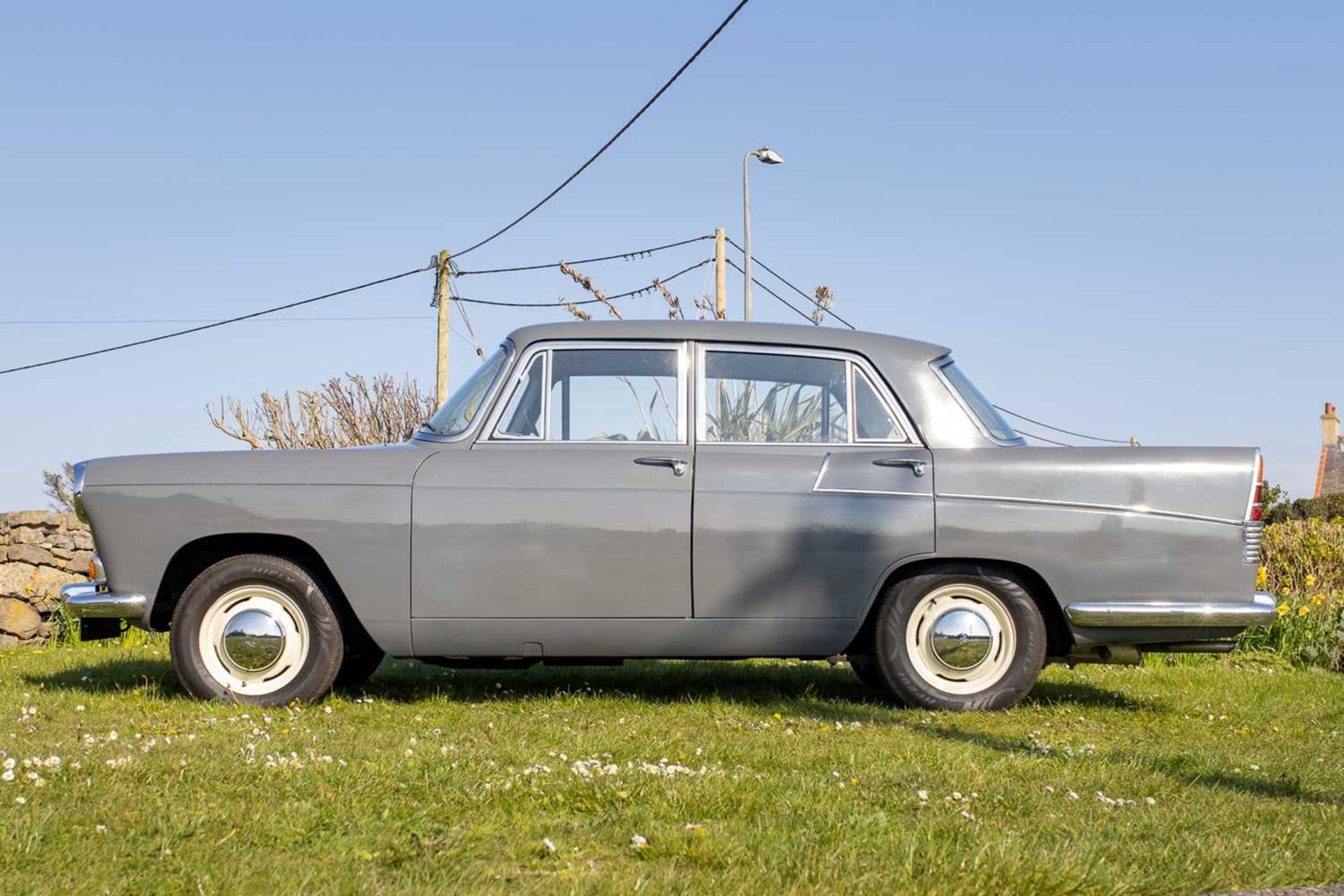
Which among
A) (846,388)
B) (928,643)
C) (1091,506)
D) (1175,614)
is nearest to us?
(1175,614)

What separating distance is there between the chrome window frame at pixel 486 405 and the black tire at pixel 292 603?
89cm

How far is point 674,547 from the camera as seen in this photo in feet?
21.2

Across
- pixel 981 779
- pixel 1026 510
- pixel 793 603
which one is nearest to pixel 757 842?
pixel 981 779

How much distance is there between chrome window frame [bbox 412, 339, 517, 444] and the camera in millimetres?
6672

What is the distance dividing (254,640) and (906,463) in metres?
3.19

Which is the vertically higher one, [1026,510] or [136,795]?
[1026,510]

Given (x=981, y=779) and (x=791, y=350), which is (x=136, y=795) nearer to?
(x=981, y=779)

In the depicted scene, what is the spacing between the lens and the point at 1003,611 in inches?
261

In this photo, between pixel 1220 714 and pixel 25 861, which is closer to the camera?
pixel 25 861

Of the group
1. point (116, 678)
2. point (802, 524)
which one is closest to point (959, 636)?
point (802, 524)

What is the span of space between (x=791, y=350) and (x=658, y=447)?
838 millimetres

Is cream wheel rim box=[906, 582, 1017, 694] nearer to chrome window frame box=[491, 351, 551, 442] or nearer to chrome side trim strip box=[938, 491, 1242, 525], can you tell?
chrome side trim strip box=[938, 491, 1242, 525]

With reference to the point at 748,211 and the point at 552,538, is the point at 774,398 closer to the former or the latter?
the point at 552,538

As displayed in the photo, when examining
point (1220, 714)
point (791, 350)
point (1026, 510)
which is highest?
point (791, 350)
